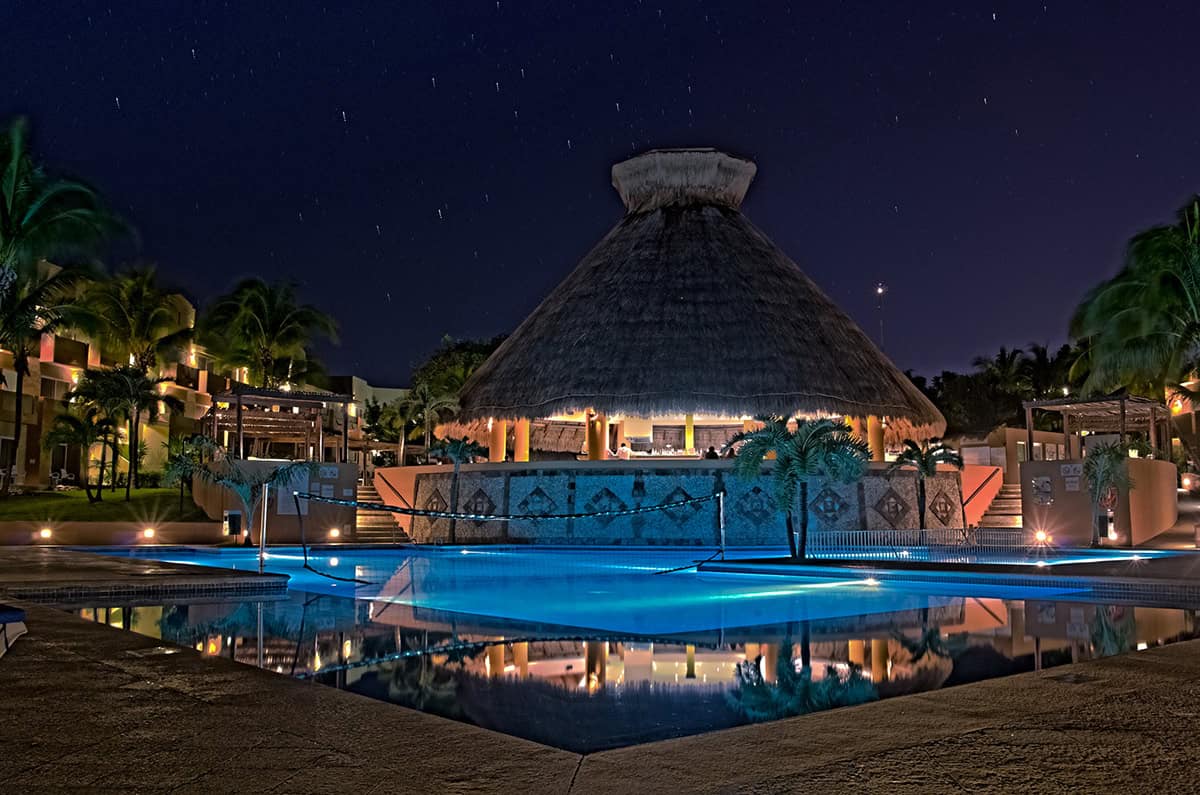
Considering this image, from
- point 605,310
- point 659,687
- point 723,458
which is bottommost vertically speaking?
point 659,687

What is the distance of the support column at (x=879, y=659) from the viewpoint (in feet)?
18.8

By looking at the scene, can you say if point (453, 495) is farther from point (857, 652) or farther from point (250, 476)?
point (857, 652)

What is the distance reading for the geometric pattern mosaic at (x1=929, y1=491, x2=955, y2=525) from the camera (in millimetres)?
24906

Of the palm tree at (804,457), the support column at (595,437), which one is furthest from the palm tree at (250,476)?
the palm tree at (804,457)

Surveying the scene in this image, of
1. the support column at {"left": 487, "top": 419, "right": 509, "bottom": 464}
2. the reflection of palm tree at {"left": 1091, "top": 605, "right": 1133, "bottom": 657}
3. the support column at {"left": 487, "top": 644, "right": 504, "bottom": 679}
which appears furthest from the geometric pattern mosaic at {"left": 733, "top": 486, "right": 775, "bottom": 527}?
the support column at {"left": 487, "top": 644, "right": 504, "bottom": 679}

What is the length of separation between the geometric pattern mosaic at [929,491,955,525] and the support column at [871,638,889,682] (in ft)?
60.9

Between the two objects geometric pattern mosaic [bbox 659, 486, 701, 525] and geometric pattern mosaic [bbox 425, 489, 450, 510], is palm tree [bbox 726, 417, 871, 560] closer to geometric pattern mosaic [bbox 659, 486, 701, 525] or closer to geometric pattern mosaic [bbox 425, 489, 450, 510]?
geometric pattern mosaic [bbox 659, 486, 701, 525]

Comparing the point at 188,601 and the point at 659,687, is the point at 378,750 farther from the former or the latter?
the point at 188,601

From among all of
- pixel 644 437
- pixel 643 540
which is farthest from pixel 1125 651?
pixel 644 437

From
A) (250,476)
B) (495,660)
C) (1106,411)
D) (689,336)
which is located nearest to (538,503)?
(689,336)

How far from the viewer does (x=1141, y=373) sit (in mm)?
26578

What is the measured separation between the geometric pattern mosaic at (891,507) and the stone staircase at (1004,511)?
3.81 metres

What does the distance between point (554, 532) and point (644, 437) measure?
1155 cm

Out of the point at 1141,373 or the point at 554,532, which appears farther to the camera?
the point at 1141,373
